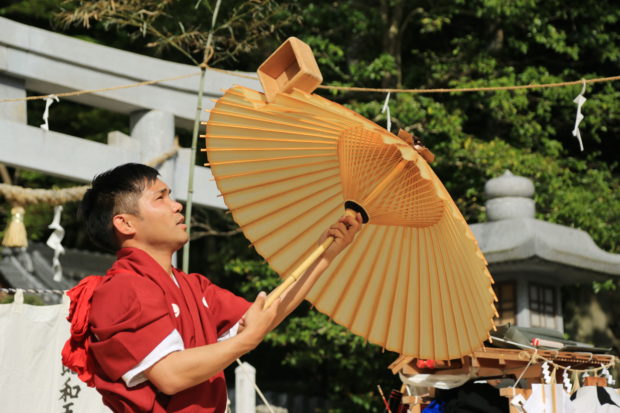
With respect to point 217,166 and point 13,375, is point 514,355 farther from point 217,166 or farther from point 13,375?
point 13,375

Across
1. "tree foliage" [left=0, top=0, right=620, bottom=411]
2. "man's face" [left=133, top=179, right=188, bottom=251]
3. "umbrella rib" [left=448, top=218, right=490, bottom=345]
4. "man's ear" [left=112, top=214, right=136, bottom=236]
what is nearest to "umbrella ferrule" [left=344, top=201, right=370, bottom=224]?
"umbrella rib" [left=448, top=218, right=490, bottom=345]

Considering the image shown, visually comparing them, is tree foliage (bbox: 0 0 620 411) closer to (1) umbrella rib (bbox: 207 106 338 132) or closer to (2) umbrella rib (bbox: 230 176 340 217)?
(2) umbrella rib (bbox: 230 176 340 217)

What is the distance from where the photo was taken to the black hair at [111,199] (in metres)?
2.55

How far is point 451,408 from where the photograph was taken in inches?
196

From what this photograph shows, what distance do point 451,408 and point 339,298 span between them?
223cm

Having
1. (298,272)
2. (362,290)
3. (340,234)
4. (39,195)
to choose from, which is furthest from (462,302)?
A: (39,195)

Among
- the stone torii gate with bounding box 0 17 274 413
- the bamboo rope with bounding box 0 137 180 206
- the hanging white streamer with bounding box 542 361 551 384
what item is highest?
the stone torii gate with bounding box 0 17 274 413

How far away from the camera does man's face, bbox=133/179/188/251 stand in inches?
99.4

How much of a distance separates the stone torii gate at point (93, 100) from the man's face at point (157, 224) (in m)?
5.46

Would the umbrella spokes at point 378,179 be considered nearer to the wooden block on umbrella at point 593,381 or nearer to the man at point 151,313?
the man at point 151,313

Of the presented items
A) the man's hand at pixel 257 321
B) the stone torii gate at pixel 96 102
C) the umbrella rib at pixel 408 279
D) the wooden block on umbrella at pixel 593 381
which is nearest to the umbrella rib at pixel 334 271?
the umbrella rib at pixel 408 279

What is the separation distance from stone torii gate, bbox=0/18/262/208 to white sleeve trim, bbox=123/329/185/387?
5.79 m

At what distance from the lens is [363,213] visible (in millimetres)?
2615

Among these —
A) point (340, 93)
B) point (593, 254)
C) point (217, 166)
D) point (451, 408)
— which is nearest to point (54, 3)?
point (340, 93)
